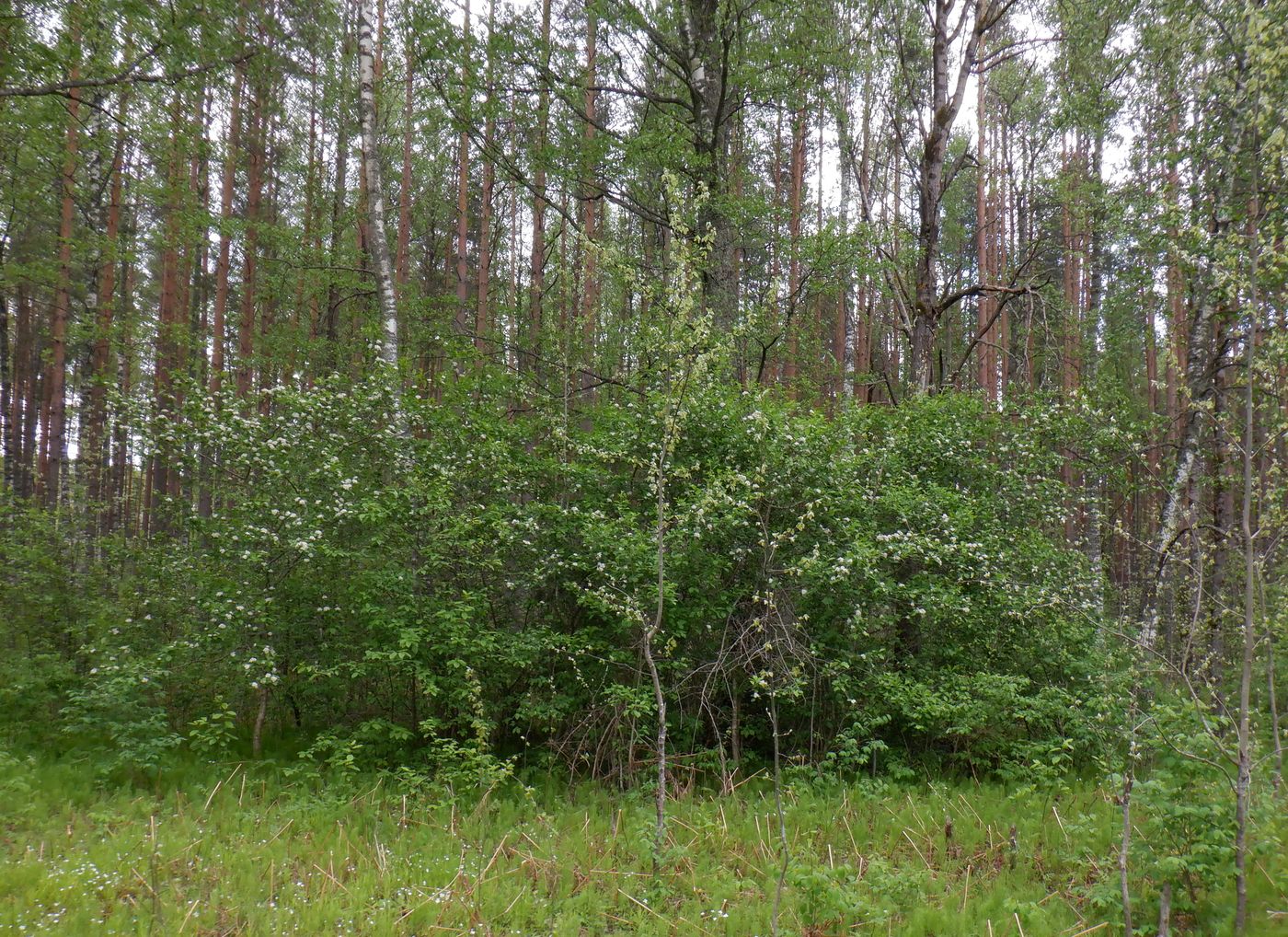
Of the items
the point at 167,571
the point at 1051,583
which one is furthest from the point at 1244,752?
the point at 167,571

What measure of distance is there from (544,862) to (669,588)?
223 cm

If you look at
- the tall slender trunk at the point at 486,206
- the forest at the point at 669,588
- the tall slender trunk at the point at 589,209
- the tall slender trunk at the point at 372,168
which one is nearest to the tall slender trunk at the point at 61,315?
the forest at the point at 669,588

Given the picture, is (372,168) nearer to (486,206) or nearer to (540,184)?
(540,184)

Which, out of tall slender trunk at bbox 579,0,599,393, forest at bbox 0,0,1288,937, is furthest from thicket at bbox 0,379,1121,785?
tall slender trunk at bbox 579,0,599,393

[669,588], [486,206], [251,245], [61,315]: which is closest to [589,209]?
[486,206]

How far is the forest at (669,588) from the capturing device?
4.50 m

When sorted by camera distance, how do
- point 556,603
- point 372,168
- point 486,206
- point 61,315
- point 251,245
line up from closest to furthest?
1. point 556,603
2. point 372,168
3. point 61,315
4. point 251,245
5. point 486,206

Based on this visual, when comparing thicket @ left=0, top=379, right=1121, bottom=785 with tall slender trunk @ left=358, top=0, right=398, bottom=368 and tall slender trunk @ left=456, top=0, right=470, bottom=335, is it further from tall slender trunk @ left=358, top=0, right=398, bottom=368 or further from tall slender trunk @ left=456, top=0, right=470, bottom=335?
tall slender trunk @ left=456, top=0, right=470, bottom=335

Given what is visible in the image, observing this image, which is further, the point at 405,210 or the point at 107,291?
the point at 405,210

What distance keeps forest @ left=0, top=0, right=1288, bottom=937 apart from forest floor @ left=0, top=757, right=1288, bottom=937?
39 mm

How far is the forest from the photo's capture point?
4500mm

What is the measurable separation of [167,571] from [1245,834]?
27.2ft

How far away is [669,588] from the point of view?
6.28 m

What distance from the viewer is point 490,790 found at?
6184 millimetres
